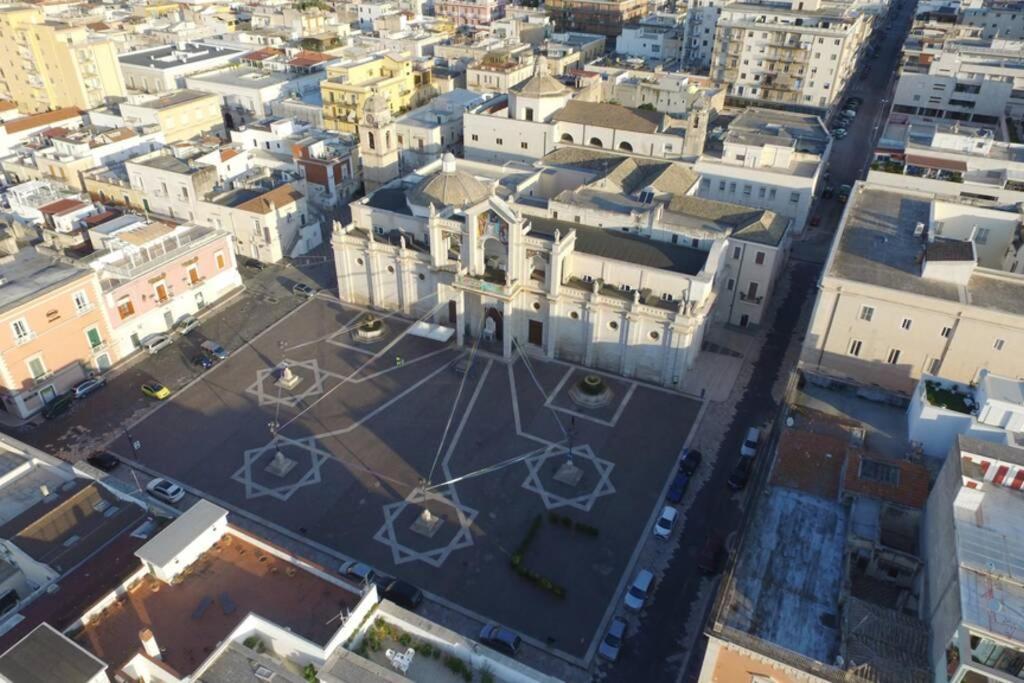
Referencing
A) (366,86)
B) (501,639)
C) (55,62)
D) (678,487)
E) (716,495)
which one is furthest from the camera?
(55,62)

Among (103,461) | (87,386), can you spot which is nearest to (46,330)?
(87,386)

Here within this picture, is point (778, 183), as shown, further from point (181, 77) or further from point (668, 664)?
point (181, 77)

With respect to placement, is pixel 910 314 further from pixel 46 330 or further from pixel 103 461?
pixel 46 330

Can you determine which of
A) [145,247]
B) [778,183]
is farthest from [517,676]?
[778,183]

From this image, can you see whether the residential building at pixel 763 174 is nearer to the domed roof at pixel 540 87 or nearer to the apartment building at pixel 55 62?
the domed roof at pixel 540 87

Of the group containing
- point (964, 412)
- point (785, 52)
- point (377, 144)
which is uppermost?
point (785, 52)

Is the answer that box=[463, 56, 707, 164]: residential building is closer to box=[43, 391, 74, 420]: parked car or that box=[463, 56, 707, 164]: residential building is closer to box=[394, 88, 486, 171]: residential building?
box=[394, 88, 486, 171]: residential building
